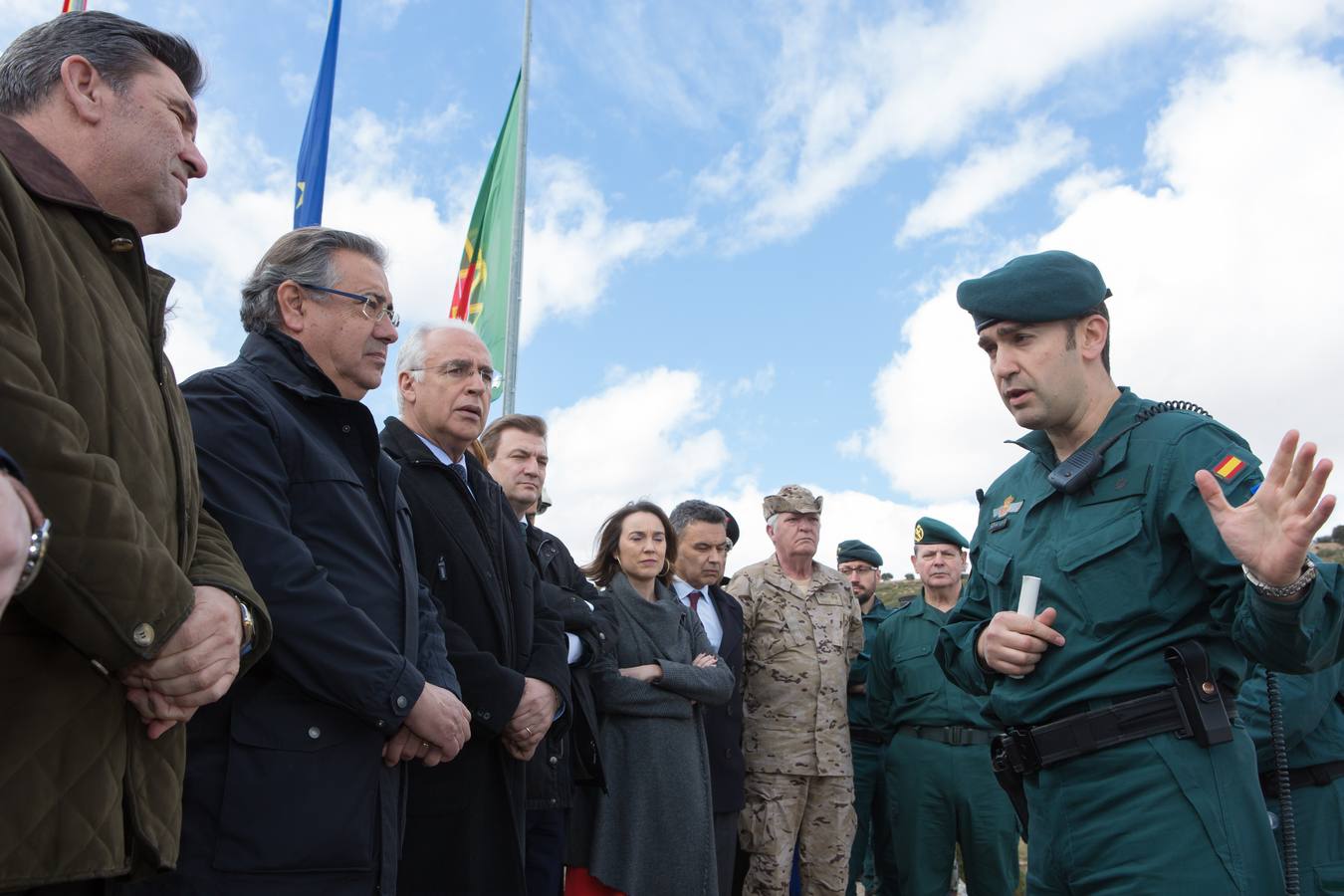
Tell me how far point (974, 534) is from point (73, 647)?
2.64m

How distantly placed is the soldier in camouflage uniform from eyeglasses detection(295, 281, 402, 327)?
3.69 metres

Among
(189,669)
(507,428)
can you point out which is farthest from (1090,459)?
(507,428)

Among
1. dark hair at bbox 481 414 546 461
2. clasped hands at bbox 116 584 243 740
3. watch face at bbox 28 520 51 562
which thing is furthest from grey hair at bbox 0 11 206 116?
dark hair at bbox 481 414 546 461

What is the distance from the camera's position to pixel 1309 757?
414 centimetres

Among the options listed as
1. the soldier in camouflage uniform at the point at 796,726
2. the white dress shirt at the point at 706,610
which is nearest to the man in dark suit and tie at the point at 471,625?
the white dress shirt at the point at 706,610

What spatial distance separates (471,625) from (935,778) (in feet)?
12.5

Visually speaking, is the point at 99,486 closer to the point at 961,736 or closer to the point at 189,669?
the point at 189,669

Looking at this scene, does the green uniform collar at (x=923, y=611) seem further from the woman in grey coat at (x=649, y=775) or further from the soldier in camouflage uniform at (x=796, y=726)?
Answer: the woman in grey coat at (x=649, y=775)

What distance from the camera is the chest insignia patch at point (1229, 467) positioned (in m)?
2.47

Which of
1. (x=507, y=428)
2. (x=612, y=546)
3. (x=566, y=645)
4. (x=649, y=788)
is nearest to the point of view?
(x=566, y=645)

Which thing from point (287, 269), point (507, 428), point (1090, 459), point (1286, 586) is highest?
point (507, 428)

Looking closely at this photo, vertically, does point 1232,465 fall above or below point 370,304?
below

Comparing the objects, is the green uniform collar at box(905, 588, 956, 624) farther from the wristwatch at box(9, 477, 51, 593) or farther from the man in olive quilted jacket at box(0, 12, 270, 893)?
the wristwatch at box(9, 477, 51, 593)

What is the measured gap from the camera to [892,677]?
635 cm
